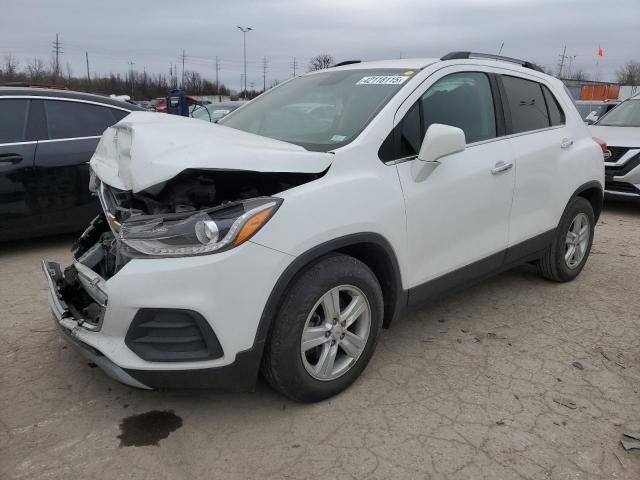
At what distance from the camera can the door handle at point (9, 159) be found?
4.94 meters

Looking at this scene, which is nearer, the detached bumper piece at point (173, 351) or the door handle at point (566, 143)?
the detached bumper piece at point (173, 351)

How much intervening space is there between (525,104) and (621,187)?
4723mm

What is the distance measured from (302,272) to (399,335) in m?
1.37

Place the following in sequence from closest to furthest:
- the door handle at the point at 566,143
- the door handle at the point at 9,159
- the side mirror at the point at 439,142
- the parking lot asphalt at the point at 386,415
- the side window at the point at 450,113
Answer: the parking lot asphalt at the point at 386,415 → the side mirror at the point at 439,142 → the side window at the point at 450,113 → the door handle at the point at 566,143 → the door handle at the point at 9,159

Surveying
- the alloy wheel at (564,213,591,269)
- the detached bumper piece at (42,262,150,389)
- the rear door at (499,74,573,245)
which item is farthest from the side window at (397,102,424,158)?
the alloy wheel at (564,213,591,269)

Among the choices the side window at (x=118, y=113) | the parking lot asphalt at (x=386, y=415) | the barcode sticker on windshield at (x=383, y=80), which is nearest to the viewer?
the parking lot asphalt at (x=386, y=415)

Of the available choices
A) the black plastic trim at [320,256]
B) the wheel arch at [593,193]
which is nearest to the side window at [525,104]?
the wheel arch at [593,193]

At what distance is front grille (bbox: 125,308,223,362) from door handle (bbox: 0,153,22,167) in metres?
3.47

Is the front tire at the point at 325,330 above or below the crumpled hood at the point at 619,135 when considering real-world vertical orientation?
below

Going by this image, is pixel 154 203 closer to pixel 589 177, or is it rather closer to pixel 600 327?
pixel 600 327

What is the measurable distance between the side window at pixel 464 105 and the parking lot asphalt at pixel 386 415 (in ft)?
4.62

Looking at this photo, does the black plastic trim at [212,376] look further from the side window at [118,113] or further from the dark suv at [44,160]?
the side window at [118,113]

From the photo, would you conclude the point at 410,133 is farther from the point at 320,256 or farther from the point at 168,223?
the point at 168,223

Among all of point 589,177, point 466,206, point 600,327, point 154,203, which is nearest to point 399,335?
point 466,206
